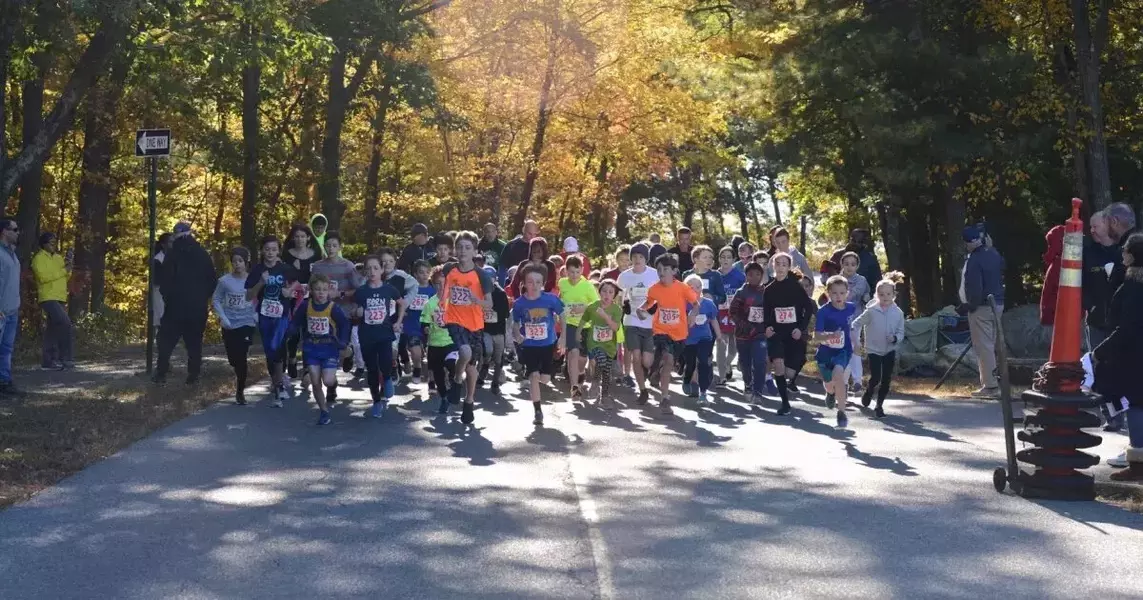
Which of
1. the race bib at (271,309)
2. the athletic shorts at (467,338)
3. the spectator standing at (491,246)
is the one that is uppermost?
the spectator standing at (491,246)

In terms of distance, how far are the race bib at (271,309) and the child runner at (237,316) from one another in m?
0.18

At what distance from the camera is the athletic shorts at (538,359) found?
15141 mm

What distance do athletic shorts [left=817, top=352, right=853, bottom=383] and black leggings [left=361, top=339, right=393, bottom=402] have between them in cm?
414

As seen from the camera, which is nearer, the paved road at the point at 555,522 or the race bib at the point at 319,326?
the paved road at the point at 555,522

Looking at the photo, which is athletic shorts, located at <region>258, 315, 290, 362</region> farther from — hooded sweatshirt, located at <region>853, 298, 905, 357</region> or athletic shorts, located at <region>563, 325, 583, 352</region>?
hooded sweatshirt, located at <region>853, 298, 905, 357</region>

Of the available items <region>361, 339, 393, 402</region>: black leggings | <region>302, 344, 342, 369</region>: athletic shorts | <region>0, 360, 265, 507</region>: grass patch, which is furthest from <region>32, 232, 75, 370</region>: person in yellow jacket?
<region>302, 344, 342, 369</region>: athletic shorts

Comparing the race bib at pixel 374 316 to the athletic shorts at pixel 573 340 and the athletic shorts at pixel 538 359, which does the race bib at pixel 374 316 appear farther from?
the athletic shorts at pixel 573 340

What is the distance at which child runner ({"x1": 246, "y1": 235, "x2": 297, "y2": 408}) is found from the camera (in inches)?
647

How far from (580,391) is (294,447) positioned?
4.77 meters

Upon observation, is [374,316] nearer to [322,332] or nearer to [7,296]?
[322,332]

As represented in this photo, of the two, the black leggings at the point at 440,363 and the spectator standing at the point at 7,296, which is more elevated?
the spectator standing at the point at 7,296

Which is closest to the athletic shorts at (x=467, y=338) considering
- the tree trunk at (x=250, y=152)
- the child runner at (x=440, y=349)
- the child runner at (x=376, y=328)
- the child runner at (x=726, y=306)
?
the child runner at (x=440, y=349)

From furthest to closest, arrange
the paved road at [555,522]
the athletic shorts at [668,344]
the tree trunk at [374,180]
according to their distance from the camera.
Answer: the tree trunk at [374,180], the athletic shorts at [668,344], the paved road at [555,522]

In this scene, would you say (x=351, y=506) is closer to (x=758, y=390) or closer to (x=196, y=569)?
(x=196, y=569)
